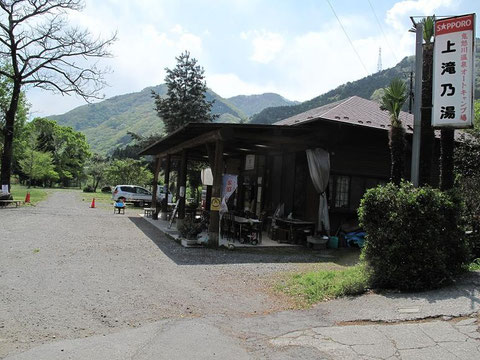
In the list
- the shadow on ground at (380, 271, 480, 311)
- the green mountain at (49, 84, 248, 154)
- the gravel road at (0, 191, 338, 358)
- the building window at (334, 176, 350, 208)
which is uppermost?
A: the green mountain at (49, 84, 248, 154)

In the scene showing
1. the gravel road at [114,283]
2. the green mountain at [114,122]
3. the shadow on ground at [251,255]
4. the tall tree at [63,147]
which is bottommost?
the gravel road at [114,283]

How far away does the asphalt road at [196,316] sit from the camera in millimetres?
3688

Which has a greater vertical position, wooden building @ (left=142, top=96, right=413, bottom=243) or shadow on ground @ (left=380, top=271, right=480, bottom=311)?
wooden building @ (left=142, top=96, right=413, bottom=243)

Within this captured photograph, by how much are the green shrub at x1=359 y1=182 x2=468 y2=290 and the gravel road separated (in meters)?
1.68

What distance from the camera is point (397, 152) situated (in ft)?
28.0

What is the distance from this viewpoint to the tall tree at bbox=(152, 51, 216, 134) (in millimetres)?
32125

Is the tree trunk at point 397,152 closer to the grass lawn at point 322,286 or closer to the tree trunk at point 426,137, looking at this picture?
the tree trunk at point 426,137

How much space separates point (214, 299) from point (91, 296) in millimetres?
1801

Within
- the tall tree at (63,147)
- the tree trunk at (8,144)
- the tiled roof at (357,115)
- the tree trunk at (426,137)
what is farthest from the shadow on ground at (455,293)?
the tall tree at (63,147)

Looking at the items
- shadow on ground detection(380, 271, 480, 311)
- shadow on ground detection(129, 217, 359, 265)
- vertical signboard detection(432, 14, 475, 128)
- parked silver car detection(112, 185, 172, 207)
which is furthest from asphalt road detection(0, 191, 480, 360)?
parked silver car detection(112, 185, 172, 207)

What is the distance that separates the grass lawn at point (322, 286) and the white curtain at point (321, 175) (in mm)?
4836

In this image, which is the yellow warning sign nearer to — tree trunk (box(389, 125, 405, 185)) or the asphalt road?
the asphalt road

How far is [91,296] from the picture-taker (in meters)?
5.55

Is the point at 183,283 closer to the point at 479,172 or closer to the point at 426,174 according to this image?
the point at 426,174
